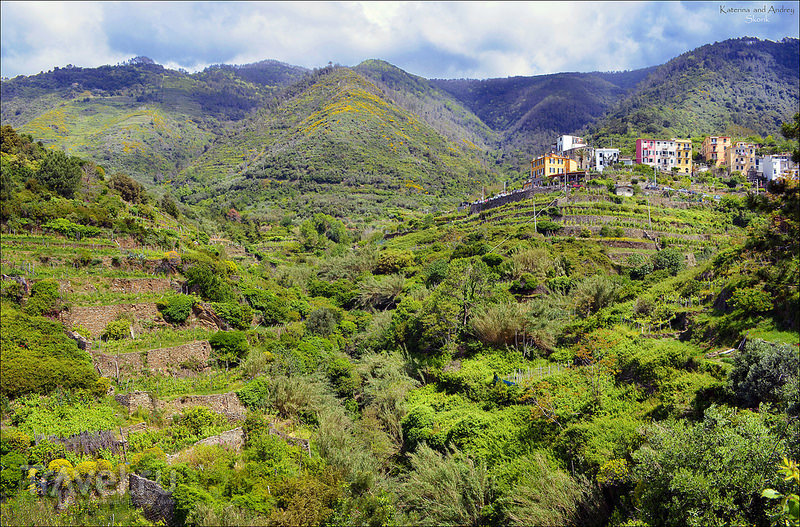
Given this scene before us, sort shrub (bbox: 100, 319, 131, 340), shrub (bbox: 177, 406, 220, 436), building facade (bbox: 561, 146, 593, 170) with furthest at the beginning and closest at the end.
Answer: building facade (bbox: 561, 146, 593, 170) < shrub (bbox: 100, 319, 131, 340) < shrub (bbox: 177, 406, 220, 436)

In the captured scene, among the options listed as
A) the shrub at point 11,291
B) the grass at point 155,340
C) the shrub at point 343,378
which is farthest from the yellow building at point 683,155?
the shrub at point 11,291

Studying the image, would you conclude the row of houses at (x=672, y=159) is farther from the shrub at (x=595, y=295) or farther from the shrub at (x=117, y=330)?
the shrub at (x=117, y=330)

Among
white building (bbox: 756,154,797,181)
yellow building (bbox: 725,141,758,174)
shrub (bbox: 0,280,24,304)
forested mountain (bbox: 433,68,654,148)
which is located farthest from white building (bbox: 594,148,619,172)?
forested mountain (bbox: 433,68,654,148)

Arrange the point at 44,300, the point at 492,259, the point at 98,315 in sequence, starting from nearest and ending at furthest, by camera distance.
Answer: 1. the point at 44,300
2. the point at 98,315
3. the point at 492,259

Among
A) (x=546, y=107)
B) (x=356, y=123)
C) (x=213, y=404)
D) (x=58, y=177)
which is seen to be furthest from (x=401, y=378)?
(x=546, y=107)

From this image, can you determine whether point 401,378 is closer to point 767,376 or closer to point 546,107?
point 767,376

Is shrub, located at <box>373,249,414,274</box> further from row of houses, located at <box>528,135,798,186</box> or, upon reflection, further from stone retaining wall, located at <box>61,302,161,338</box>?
row of houses, located at <box>528,135,798,186</box>

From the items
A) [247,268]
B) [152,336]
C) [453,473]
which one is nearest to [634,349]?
[453,473]
